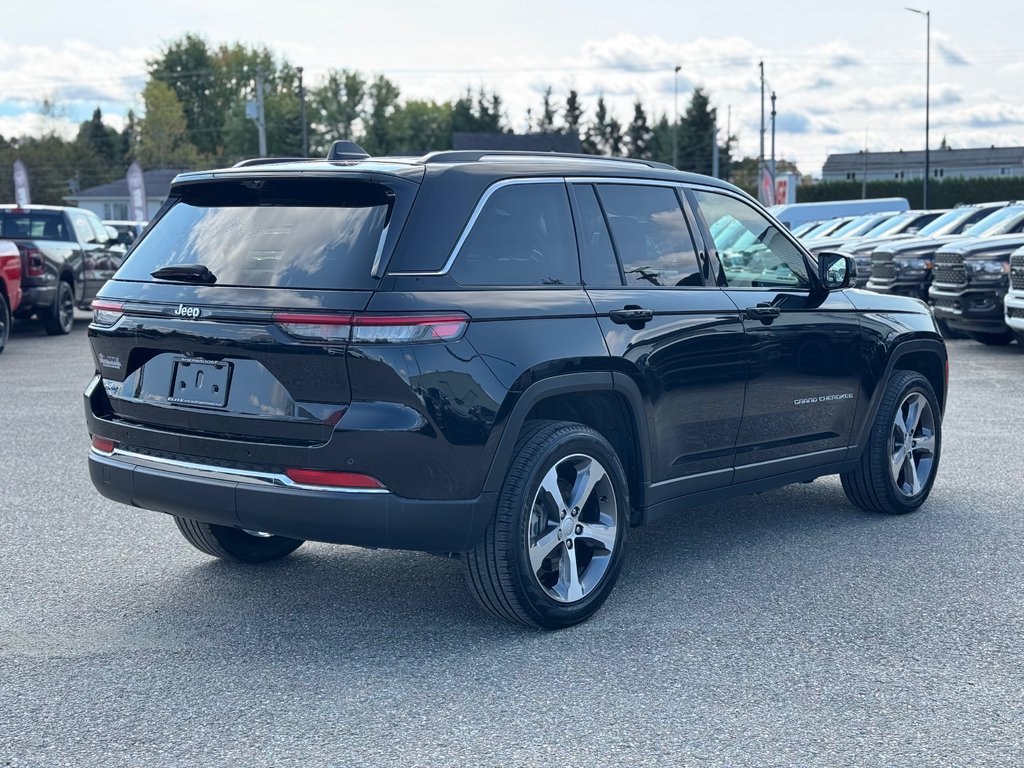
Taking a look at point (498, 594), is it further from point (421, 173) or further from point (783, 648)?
point (421, 173)

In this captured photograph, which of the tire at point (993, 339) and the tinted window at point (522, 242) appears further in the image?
the tire at point (993, 339)

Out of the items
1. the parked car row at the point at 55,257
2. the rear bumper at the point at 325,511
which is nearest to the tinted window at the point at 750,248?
the rear bumper at the point at 325,511

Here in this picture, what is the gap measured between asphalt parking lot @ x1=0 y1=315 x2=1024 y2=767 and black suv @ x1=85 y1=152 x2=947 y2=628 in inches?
14.1

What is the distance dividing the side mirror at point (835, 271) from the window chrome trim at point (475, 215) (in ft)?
5.88

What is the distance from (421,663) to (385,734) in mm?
684

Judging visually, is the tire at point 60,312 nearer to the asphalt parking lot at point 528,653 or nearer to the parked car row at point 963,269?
the parked car row at point 963,269

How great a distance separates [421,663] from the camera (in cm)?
463

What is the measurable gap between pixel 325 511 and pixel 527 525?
29.9 inches

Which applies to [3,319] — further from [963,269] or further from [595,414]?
[595,414]

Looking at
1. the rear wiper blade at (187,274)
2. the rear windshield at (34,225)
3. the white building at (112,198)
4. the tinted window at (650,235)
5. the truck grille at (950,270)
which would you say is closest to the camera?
the rear wiper blade at (187,274)

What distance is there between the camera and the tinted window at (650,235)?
17.9 feet

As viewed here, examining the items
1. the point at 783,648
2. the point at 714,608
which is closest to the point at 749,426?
the point at 714,608

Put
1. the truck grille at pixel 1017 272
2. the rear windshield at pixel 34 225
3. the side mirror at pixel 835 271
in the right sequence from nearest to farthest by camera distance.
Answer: the side mirror at pixel 835 271
the truck grille at pixel 1017 272
the rear windshield at pixel 34 225

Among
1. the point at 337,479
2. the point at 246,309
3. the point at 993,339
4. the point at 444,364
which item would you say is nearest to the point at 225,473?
the point at 337,479
